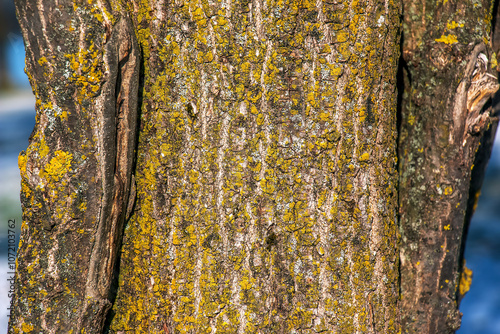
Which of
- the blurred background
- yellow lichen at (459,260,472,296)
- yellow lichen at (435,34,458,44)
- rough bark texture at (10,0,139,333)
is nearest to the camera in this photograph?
rough bark texture at (10,0,139,333)

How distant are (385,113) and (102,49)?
96cm

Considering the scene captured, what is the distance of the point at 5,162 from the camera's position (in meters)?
6.77

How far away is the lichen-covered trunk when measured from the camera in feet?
4.49

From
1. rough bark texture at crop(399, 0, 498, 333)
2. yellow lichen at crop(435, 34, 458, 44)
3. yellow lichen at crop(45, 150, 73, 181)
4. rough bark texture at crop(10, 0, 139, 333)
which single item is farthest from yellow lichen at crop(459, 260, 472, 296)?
yellow lichen at crop(45, 150, 73, 181)

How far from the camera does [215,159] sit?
140cm

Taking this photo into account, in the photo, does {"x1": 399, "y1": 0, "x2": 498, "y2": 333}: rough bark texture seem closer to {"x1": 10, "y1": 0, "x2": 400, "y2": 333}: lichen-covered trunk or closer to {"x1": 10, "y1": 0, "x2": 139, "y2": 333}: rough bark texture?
{"x1": 10, "y1": 0, "x2": 400, "y2": 333}: lichen-covered trunk

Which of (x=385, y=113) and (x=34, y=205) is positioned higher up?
(x=385, y=113)

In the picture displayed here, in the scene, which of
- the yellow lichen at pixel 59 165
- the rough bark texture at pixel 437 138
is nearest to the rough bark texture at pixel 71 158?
the yellow lichen at pixel 59 165

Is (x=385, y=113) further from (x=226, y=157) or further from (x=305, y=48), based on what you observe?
(x=226, y=157)

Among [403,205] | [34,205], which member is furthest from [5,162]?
[403,205]

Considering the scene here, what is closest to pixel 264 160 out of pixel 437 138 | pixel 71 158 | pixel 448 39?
pixel 71 158

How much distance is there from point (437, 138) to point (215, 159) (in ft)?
2.93

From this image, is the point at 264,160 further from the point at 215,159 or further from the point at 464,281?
the point at 464,281

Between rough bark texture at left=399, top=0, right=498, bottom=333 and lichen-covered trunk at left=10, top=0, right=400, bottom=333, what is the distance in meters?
0.31
